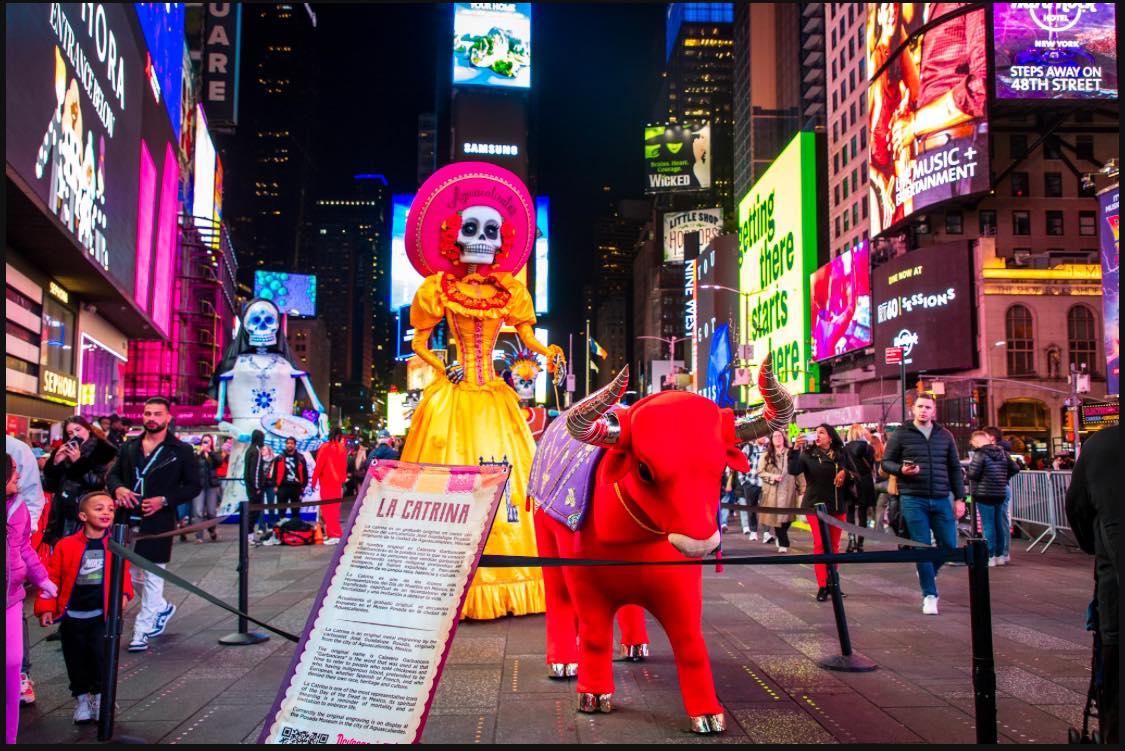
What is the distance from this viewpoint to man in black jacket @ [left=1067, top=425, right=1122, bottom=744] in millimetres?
3225

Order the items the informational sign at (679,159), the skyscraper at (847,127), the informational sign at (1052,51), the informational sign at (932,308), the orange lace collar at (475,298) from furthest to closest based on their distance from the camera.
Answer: the informational sign at (679,159) < the skyscraper at (847,127) < the informational sign at (932,308) < the informational sign at (1052,51) < the orange lace collar at (475,298)

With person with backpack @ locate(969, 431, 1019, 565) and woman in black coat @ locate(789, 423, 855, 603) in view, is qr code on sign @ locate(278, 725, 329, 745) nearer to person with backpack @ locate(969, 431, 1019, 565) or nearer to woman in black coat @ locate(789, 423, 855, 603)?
woman in black coat @ locate(789, 423, 855, 603)

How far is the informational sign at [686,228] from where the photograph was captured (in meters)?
78.4

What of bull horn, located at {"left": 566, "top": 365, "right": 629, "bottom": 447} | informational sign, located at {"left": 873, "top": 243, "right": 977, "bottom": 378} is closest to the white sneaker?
bull horn, located at {"left": 566, "top": 365, "right": 629, "bottom": 447}

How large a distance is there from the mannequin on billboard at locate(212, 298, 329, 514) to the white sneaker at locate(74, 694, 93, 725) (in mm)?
11017

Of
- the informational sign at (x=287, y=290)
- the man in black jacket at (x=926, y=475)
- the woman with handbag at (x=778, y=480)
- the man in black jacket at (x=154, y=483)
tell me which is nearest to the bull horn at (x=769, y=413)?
the man in black jacket at (x=926, y=475)

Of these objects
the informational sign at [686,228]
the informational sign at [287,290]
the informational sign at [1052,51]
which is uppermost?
the informational sign at [686,228]

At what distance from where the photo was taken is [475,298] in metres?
7.11

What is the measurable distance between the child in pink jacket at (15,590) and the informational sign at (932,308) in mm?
37892

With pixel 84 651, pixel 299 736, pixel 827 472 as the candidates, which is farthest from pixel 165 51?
pixel 299 736

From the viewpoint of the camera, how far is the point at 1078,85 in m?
38.0

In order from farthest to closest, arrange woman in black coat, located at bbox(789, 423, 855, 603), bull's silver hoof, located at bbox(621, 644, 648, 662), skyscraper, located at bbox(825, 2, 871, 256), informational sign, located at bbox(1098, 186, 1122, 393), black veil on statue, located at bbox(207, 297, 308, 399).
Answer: skyscraper, located at bbox(825, 2, 871, 256) → informational sign, located at bbox(1098, 186, 1122, 393) → black veil on statue, located at bbox(207, 297, 308, 399) → woman in black coat, located at bbox(789, 423, 855, 603) → bull's silver hoof, located at bbox(621, 644, 648, 662)

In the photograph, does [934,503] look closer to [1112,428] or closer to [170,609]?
[1112,428]

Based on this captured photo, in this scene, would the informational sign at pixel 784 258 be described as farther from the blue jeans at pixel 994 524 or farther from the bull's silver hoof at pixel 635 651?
the bull's silver hoof at pixel 635 651
